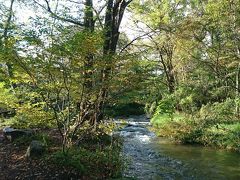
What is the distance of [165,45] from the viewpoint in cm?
2772

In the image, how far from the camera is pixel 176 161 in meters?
11.9

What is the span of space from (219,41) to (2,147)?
50.2 ft

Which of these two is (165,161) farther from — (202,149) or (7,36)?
(7,36)

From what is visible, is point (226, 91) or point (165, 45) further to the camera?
point (165, 45)

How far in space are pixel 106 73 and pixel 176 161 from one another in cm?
511

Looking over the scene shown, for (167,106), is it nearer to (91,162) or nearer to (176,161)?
(176,161)

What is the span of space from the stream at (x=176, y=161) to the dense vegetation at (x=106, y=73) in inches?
36.1

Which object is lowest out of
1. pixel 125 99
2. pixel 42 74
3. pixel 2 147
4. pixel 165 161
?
pixel 165 161

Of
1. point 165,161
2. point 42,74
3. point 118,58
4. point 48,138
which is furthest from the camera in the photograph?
point 165,161

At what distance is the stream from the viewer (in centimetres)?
991

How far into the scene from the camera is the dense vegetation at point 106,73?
7.73m

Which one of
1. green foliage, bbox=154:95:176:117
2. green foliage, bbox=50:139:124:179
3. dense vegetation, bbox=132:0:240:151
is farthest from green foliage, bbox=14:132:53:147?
green foliage, bbox=154:95:176:117

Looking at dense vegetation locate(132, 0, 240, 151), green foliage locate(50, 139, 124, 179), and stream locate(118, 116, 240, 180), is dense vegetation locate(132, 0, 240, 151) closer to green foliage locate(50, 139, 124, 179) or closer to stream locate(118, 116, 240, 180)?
stream locate(118, 116, 240, 180)

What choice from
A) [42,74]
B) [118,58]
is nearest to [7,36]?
[42,74]
